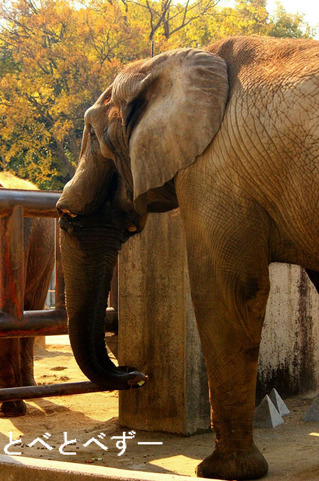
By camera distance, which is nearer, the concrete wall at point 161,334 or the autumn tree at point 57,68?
the concrete wall at point 161,334

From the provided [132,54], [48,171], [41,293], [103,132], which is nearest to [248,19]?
[132,54]

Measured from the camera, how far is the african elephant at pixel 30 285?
6.99 m

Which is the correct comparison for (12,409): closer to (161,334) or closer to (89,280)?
(161,334)

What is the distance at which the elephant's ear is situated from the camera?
4.02 m

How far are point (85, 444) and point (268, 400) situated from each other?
146cm

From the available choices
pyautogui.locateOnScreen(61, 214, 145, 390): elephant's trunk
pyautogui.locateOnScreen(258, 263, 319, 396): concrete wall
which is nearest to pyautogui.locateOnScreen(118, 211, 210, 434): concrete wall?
pyautogui.locateOnScreen(61, 214, 145, 390): elephant's trunk

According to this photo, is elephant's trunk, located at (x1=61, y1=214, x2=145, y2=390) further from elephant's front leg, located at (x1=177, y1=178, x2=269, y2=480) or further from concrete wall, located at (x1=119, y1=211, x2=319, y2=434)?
elephant's front leg, located at (x1=177, y1=178, x2=269, y2=480)

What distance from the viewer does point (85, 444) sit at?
206 inches

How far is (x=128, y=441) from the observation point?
18.6 ft

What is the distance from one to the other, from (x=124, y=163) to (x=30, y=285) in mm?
3109

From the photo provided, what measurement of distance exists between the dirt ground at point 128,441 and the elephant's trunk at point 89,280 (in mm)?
568

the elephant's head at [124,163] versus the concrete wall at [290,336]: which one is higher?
the elephant's head at [124,163]

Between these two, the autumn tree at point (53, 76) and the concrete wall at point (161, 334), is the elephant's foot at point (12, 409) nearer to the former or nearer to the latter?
the concrete wall at point (161, 334)

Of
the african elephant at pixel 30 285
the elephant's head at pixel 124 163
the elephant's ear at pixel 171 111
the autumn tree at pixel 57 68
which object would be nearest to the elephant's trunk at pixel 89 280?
the elephant's head at pixel 124 163
